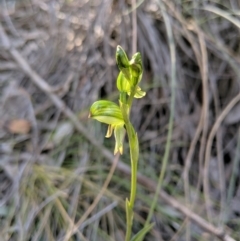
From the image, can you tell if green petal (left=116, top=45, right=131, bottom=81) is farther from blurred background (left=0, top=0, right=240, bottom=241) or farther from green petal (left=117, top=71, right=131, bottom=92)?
blurred background (left=0, top=0, right=240, bottom=241)

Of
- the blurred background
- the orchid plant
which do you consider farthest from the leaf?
the orchid plant

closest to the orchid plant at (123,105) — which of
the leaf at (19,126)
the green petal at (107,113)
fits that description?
the green petal at (107,113)

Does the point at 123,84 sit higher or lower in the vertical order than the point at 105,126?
higher

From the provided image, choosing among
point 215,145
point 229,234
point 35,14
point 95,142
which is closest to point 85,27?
point 35,14

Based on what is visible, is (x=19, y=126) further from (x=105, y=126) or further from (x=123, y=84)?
(x=123, y=84)

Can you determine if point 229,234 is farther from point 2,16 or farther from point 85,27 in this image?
point 2,16

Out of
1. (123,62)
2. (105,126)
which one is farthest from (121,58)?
(105,126)

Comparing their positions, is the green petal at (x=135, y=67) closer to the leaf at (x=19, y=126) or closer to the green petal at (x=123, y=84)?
the green petal at (x=123, y=84)
